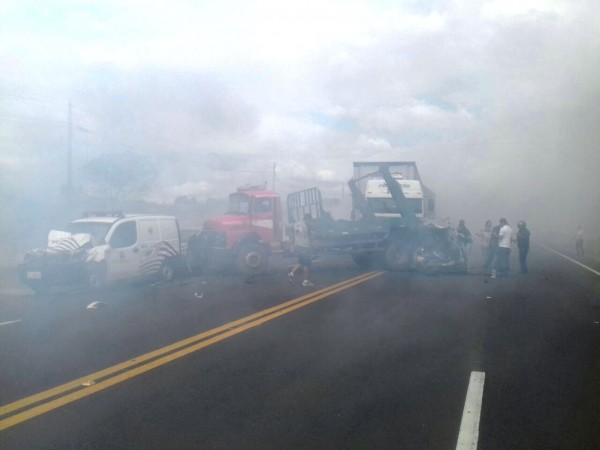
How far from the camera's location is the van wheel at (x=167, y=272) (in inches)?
491

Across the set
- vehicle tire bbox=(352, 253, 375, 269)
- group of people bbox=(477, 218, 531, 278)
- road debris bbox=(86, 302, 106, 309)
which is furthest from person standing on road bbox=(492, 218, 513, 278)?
road debris bbox=(86, 302, 106, 309)

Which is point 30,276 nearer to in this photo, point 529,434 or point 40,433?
point 40,433

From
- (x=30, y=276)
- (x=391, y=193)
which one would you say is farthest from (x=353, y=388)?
(x=391, y=193)

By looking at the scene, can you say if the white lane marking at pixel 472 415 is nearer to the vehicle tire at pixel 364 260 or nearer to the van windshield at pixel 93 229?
the van windshield at pixel 93 229

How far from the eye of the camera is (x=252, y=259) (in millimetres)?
13992

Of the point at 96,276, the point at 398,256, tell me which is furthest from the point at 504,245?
the point at 96,276

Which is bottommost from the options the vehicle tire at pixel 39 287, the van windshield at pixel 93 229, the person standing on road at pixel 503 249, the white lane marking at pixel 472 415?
the white lane marking at pixel 472 415

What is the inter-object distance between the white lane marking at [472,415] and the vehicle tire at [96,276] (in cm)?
720

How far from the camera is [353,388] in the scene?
16.4 feet

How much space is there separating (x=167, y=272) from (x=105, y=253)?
6.13 feet

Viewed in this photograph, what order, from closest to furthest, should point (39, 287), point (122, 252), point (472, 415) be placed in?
point (472, 415), point (39, 287), point (122, 252)

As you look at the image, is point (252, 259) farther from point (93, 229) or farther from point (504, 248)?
point (504, 248)

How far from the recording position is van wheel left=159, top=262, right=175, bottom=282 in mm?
12461

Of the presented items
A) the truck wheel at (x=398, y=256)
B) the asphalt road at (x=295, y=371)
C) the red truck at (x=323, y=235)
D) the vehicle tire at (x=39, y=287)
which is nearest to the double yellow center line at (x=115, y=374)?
the asphalt road at (x=295, y=371)
